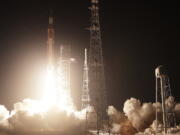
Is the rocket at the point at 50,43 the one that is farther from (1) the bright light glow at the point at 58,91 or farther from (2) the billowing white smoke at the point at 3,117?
(2) the billowing white smoke at the point at 3,117

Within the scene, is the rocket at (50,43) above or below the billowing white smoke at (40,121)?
above

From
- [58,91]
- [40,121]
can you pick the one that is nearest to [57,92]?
[58,91]

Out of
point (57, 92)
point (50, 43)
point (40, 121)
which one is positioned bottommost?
point (40, 121)

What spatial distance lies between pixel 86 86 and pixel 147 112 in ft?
26.0

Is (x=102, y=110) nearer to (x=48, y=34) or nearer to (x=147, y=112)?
(x=147, y=112)

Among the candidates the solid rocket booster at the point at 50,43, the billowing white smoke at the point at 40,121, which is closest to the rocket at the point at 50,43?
the solid rocket booster at the point at 50,43

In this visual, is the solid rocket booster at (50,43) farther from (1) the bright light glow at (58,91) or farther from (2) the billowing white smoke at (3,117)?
(2) the billowing white smoke at (3,117)

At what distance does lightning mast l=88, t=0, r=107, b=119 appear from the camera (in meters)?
39.9

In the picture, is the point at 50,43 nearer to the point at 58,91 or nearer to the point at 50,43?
the point at 50,43

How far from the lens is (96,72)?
4003 cm

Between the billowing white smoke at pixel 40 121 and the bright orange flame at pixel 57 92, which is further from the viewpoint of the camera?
the bright orange flame at pixel 57 92

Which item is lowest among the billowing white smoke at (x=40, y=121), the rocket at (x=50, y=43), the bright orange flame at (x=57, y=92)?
the billowing white smoke at (x=40, y=121)

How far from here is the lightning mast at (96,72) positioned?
1570 inches

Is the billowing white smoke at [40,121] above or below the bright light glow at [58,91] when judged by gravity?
below
